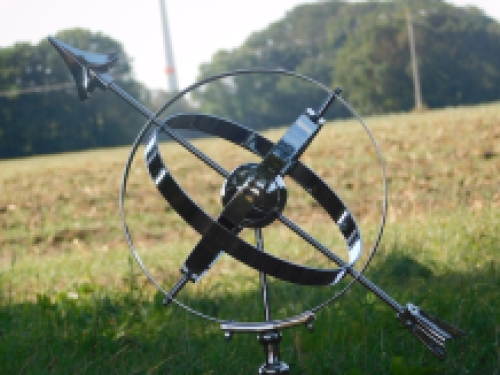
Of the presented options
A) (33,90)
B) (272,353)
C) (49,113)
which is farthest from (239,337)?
(33,90)

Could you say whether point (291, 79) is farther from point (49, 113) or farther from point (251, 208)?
point (251, 208)

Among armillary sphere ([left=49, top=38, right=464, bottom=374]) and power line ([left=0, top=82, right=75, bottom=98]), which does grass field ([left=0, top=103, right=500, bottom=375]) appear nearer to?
armillary sphere ([left=49, top=38, right=464, bottom=374])

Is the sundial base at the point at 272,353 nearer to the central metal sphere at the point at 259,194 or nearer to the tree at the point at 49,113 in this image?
the central metal sphere at the point at 259,194

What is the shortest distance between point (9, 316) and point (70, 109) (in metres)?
39.1

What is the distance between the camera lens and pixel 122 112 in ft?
136

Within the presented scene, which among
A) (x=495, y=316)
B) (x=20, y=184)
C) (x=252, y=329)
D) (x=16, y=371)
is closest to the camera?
(x=252, y=329)

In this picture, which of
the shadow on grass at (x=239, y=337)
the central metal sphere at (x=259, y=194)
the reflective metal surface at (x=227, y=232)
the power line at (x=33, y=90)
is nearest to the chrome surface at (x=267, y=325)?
the reflective metal surface at (x=227, y=232)

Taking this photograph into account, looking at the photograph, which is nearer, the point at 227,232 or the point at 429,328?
the point at 227,232

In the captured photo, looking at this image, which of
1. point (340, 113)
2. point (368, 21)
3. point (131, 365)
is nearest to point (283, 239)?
point (131, 365)

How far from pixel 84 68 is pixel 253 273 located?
3.07 meters

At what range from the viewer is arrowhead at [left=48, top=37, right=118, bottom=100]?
2.52 metres

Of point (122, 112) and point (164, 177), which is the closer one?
point (164, 177)

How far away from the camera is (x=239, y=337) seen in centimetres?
355

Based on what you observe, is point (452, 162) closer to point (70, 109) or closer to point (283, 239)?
point (283, 239)
